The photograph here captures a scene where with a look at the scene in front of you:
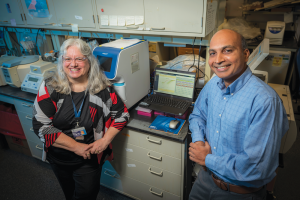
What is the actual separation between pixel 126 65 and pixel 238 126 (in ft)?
3.19

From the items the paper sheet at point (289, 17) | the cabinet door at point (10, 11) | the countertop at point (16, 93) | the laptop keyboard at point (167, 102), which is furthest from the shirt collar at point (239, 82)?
the paper sheet at point (289, 17)

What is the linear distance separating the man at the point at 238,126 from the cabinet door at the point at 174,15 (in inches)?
22.9

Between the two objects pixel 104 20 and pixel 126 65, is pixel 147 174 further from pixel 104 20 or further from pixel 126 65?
pixel 104 20

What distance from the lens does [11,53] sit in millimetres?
2994

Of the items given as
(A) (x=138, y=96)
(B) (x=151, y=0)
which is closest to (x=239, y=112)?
(A) (x=138, y=96)

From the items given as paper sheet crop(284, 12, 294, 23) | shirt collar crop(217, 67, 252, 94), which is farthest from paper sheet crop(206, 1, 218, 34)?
paper sheet crop(284, 12, 294, 23)

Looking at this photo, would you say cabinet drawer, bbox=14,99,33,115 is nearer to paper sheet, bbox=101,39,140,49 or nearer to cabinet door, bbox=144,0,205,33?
paper sheet, bbox=101,39,140,49

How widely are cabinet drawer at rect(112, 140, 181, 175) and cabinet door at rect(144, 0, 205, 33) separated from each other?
1.02 meters

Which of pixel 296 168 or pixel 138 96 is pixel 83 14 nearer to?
pixel 138 96

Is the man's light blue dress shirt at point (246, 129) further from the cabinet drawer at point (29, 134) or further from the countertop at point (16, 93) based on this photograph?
the cabinet drawer at point (29, 134)

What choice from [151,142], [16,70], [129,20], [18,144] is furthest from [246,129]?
[18,144]

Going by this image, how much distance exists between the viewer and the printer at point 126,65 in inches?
61.8

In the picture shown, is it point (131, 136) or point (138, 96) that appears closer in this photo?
point (131, 136)

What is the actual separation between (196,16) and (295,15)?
10.7 feet
